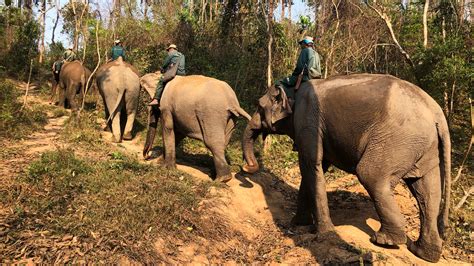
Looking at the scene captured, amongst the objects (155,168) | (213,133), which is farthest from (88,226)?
(213,133)

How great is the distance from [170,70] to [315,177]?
4179 millimetres

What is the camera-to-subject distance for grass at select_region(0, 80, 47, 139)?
26.9 feet

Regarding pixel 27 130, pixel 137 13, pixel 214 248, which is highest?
pixel 137 13

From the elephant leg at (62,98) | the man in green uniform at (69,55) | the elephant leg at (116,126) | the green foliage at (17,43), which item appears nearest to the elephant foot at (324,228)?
the elephant leg at (116,126)

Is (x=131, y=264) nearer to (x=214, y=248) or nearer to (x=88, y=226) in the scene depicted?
(x=88, y=226)

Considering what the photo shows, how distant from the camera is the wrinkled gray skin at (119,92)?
31.4ft

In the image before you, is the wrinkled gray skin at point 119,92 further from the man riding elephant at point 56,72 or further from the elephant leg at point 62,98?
the man riding elephant at point 56,72

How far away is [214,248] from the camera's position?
5.12 meters

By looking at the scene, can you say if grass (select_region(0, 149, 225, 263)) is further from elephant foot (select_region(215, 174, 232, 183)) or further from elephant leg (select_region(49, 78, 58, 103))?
elephant leg (select_region(49, 78, 58, 103))

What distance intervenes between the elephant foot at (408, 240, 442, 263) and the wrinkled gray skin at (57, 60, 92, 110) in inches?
418

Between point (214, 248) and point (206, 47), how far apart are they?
12825 millimetres

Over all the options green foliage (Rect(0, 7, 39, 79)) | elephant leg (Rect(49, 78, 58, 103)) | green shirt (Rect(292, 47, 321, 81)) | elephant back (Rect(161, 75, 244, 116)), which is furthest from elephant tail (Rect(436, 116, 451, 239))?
green foliage (Rect(0, 7, 39, 79))

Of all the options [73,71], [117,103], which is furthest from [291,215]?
[73,71]

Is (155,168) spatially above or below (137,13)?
below
